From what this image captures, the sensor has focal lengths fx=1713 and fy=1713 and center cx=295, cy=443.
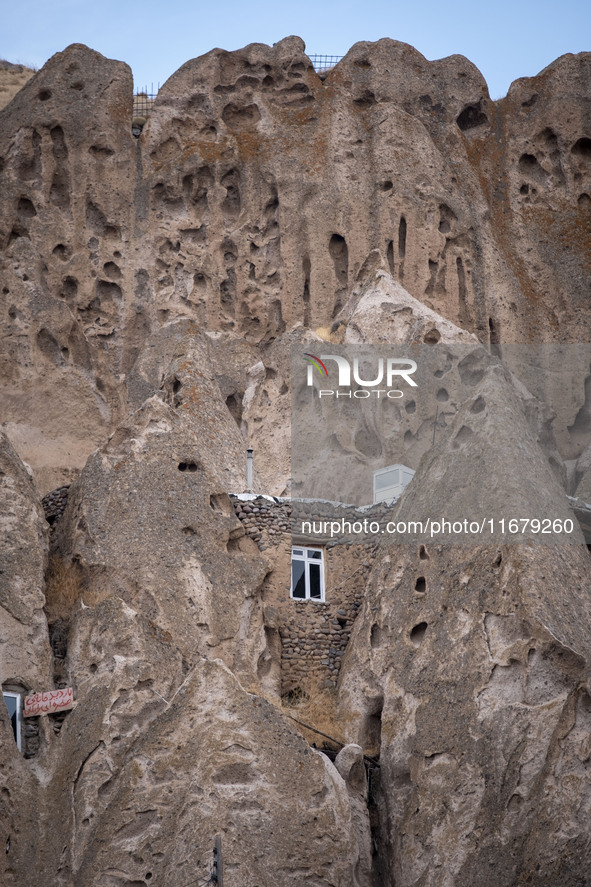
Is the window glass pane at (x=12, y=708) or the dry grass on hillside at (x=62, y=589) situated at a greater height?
the dry grass on hillside at (x=62, y=589)

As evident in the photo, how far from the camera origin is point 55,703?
2270 cm

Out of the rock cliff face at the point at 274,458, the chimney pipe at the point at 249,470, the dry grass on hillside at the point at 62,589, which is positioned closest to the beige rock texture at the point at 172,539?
the rock cliff face at the point at 274,458

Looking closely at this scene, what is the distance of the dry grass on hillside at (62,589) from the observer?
2422cm

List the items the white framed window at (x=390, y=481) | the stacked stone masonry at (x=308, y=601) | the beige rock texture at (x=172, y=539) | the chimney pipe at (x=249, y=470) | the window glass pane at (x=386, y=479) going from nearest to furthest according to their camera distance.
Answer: the beige rock texture at (x=172, y=539)
the stacked stone masonry at (x=308, y=601)
the chimney pipe at (x=249, y=470)
the white framed window at (x=390, y=481)
the window glass pane at (x=386, y=479)

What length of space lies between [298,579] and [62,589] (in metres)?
3.63

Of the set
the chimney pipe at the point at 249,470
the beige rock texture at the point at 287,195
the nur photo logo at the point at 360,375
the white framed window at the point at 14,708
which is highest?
the beige rock texture at the point at 287,195

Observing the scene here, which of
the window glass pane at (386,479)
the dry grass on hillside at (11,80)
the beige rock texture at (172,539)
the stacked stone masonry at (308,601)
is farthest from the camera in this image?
the dry grass on hillside at (11,80)

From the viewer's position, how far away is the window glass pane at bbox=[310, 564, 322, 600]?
25734 millimetres

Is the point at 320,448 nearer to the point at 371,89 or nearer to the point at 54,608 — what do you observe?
the point at 54,608

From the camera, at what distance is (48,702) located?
74.5ft

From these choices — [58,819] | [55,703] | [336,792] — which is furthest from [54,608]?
[336,792]

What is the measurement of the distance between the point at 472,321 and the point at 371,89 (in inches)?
231

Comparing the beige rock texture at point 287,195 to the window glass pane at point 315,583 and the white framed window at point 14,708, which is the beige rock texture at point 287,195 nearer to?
the window glass pane at point 315,583

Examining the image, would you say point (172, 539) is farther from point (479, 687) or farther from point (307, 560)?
point (479, 687)
